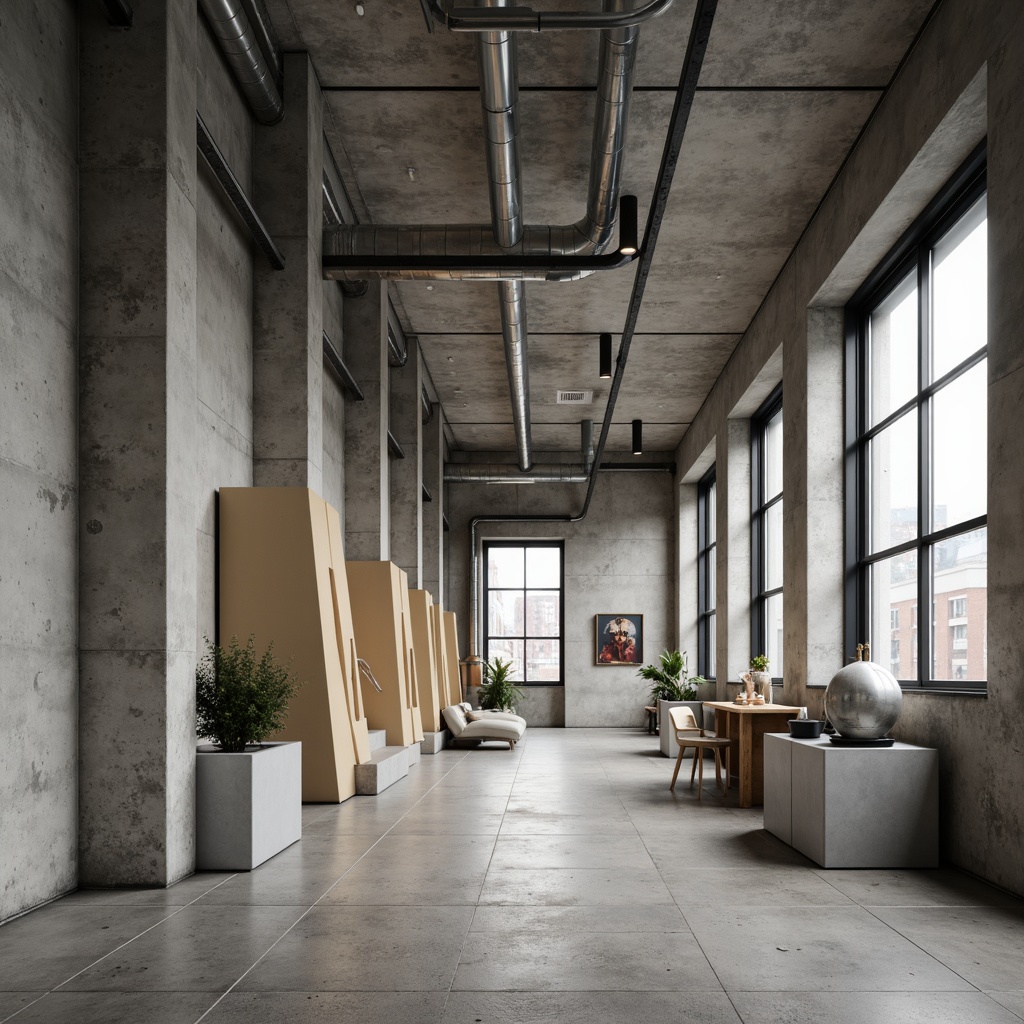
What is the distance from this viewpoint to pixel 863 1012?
3.63 m

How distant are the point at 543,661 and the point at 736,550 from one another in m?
8.21

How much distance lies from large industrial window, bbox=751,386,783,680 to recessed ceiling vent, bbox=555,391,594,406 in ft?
10.0

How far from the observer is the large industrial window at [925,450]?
23.8 feet

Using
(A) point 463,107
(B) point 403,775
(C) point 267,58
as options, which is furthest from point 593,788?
(C) point 267,58

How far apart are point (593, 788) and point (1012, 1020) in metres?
6.95

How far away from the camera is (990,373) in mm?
5973

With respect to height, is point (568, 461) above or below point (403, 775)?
above

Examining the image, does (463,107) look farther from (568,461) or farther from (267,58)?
(568,461)

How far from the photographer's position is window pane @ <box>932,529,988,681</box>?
7008mm

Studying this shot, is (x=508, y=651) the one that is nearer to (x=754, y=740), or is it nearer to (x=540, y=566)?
(x=540, y=566)

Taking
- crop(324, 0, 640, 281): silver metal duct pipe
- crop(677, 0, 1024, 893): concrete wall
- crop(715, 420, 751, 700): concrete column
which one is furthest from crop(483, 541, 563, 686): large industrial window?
crop(324, 0, 640, 281): silver metal duct pipe

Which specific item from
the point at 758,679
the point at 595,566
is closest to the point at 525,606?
the point at 595,566

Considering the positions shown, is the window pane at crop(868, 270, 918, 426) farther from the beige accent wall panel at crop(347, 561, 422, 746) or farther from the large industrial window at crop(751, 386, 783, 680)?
the beige accent wall panel at crop(347, 561, 422, 746)

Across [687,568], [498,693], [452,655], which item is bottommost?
[498,693]
